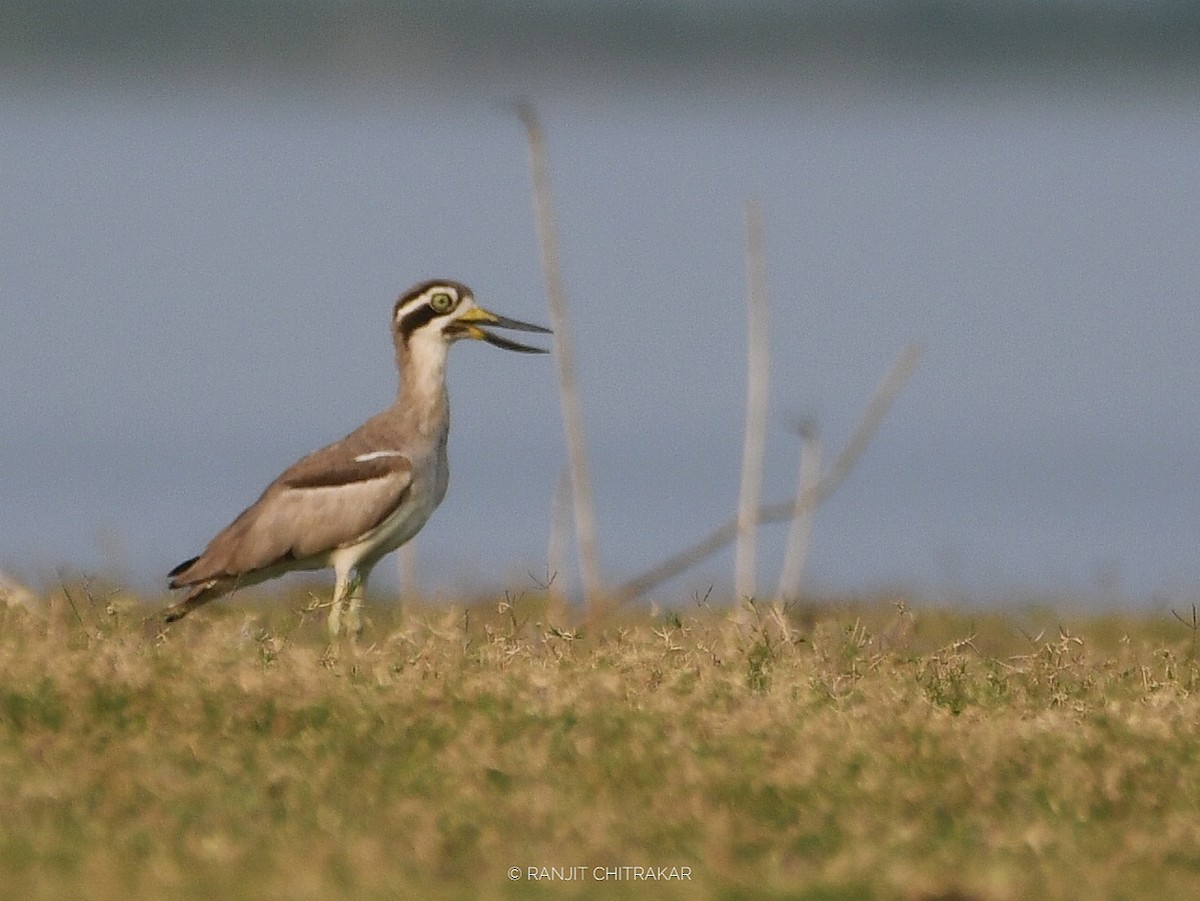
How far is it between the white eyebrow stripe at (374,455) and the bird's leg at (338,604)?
22.8 inches

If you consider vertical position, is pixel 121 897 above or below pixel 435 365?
below

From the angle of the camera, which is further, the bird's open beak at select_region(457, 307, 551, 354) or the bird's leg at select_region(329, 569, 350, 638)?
the bird's open beak at select_region(457, 307, 551, 354)

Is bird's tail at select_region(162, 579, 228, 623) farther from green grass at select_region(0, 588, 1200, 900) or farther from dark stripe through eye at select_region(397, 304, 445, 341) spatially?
dark stripe through eye at select_region(397, 304, 445, 341)

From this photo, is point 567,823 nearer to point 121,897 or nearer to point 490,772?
point 490,772

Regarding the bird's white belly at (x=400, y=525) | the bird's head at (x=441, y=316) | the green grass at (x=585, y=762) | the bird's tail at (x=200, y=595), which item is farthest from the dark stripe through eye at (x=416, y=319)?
the green grass at (x=585, y=762)

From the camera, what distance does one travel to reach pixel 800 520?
1480cm

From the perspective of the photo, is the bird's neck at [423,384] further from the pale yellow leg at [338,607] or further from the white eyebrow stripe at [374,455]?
the pale yellow leg at [338,607]

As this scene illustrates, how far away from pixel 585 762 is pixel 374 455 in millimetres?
4859

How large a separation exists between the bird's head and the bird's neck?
0.06 m

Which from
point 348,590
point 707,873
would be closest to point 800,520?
point 348,590

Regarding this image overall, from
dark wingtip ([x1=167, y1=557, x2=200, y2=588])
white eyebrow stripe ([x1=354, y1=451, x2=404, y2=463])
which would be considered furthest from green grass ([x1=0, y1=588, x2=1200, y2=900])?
white eyebrow stripe ([x1=354, y1=451, x2=404, y2=463])

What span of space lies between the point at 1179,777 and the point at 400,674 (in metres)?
2.92


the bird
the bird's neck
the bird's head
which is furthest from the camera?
the bird's head

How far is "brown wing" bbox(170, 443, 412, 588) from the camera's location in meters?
12.6
